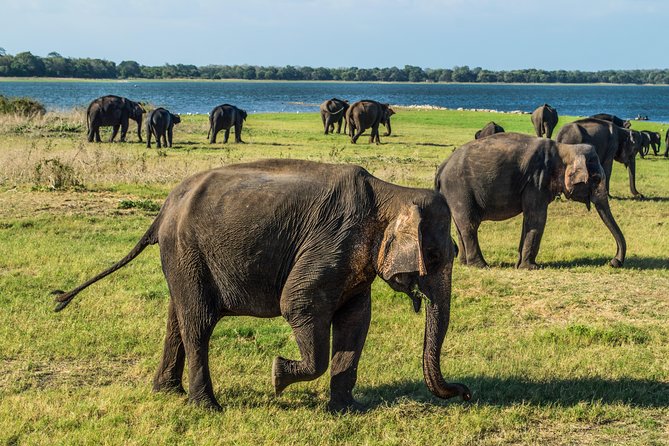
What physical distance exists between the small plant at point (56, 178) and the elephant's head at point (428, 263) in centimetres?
1353

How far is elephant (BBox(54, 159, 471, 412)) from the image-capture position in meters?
6.78

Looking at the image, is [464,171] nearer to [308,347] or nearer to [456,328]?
[456,328]

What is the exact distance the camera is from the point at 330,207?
694cm

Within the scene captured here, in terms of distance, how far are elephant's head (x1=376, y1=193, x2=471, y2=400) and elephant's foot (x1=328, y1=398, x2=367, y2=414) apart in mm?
738

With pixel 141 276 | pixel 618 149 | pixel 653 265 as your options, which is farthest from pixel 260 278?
pixel 618 149

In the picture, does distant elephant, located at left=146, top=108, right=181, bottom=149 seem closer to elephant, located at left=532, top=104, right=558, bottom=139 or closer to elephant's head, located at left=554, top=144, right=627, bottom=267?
elephant, located at left=532, top=104, right=558, bottom=139

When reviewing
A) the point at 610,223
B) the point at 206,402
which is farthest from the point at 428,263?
the point at 610,223

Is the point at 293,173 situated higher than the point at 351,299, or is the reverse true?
the point at 293,173

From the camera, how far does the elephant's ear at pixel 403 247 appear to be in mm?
6527

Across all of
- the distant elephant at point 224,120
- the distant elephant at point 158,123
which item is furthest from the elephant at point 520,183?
the distant elephant at point 224,120

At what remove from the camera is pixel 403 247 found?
6.62 meters

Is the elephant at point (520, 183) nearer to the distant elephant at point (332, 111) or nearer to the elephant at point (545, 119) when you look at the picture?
the elephant at point (545, 119)

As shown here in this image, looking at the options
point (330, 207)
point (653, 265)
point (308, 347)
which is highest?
point (330, 207)

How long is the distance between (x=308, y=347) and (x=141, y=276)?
18.6 ft
